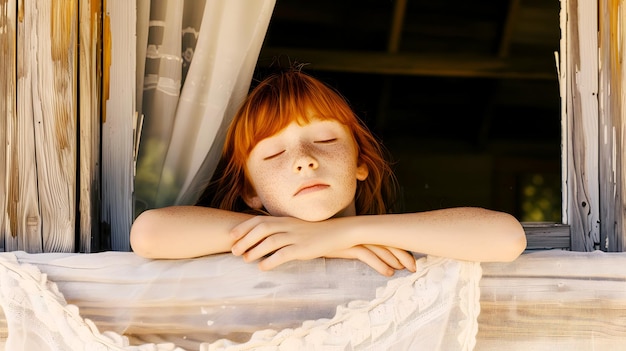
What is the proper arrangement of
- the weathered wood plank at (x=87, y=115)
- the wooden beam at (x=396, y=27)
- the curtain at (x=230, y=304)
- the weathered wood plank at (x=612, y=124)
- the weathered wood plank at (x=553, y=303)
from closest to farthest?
the curtain at (x=230, y=304), the weathered wood plank at (x=553, y=303), the weathered wood plank at (x=87, y=115), the weathered wood plank at (x=612, y=124), the wooden beam at (x=396, y=27)

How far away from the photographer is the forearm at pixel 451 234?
164 cm

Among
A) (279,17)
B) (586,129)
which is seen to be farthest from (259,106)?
(279,17)

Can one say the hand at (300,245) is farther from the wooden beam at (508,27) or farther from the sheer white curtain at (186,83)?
the wooden beam at (508,27)

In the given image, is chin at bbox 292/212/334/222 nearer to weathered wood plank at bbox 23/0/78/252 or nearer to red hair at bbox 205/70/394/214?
red hair at bbox 205/70/394/214

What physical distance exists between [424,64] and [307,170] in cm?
316

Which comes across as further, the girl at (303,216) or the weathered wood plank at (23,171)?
the weathered wood plank at (23,171)

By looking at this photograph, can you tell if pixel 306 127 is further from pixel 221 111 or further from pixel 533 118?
pixel 533 118

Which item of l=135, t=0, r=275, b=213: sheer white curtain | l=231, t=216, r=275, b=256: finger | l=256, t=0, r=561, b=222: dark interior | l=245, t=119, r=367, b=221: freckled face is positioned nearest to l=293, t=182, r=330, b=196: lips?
Answer: l=245, t=119, r=367, b=221: freckled face

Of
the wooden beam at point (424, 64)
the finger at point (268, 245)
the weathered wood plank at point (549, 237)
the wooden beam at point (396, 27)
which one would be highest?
the wooden beam at point (396, 27)

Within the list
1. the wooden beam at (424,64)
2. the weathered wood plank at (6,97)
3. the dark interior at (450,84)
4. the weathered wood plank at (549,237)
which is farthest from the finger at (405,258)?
the wooden beam at (424,64)

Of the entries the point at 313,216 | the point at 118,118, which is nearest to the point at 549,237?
the point at 313,216

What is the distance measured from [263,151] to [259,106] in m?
0.12

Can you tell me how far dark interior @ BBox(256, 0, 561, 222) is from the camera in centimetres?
464

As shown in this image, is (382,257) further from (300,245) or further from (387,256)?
(300,245)
